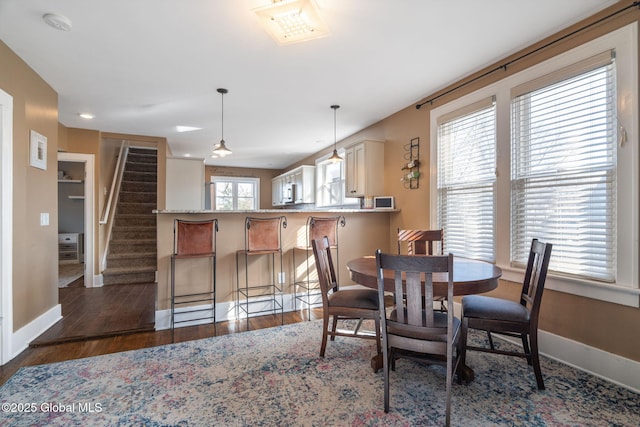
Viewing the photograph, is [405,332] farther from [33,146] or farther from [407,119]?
[33,146]

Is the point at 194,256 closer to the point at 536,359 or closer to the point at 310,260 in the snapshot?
the point at 310,260

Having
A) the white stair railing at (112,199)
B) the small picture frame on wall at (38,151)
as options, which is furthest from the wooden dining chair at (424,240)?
the white stair railing at (112,199)

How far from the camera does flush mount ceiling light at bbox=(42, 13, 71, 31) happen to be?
6.93ft

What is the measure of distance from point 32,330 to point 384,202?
4.01 m

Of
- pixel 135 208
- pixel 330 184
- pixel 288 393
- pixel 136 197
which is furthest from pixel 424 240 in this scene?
pixel 136 197

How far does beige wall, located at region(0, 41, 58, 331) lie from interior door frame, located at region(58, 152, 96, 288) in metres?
1.47

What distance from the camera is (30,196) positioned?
281cm

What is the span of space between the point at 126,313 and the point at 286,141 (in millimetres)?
3835

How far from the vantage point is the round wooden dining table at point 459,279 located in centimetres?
178

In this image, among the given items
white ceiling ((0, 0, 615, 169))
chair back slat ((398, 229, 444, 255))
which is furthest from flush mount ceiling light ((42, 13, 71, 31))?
chair back slat ((398, 229, 444, 255))

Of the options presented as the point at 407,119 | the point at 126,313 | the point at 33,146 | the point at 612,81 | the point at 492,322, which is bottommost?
the point at 126,313

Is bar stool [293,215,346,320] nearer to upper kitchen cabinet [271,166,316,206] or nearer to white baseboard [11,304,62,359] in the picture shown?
white baseboard [11,304,62,359]

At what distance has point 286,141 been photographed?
5.88 m

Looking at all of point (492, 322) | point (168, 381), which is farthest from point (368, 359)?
point (168, 381)
